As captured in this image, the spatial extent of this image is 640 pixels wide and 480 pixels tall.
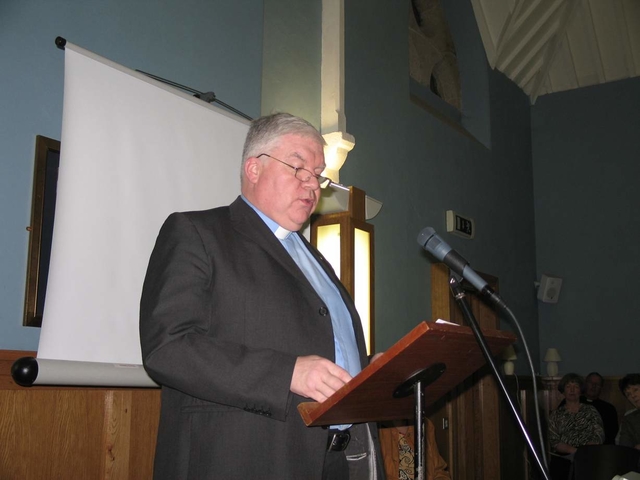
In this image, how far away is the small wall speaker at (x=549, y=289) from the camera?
24.2 feet

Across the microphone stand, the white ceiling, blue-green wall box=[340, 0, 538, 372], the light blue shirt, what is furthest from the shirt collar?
the white ceiling

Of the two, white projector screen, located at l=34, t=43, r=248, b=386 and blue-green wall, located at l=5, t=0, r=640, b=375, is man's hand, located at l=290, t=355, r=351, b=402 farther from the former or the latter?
blue-green wall, located at l=5, t=0, r=640, b=375

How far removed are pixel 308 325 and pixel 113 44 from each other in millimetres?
1709

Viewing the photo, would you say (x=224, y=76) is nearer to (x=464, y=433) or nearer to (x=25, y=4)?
(x=25, y=4)

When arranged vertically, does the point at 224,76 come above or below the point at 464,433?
above

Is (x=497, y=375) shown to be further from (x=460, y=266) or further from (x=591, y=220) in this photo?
(x=591, y=220)

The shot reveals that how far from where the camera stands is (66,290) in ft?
6.80

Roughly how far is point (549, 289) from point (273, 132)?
20.2 feet

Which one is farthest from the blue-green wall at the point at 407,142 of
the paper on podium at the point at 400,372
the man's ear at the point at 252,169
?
the paper on podium at the point at 400,372

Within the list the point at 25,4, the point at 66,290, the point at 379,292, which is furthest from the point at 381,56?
the point at 66,290

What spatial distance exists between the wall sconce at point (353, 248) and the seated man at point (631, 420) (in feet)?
9.09

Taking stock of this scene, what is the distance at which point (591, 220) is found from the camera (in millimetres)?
7527

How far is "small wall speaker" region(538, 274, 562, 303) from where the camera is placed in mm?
7367

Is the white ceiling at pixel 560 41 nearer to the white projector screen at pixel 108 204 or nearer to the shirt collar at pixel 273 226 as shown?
A: the white projector screen at pixel 108 204
